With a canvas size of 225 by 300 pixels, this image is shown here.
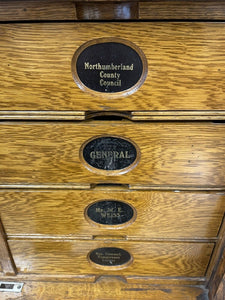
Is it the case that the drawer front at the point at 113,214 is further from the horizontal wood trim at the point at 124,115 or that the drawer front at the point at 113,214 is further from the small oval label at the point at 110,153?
the horizontal wood trim at the point at 124,115

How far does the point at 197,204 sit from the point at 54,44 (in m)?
0.46

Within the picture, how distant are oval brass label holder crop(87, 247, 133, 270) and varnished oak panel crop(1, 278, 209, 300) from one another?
58 mm

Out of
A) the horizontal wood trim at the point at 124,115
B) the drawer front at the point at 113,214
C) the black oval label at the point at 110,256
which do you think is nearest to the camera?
the horizontal wood trim at the point at 124,115

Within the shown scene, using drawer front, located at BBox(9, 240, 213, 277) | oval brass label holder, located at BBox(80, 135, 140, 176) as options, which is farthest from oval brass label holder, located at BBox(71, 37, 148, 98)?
drawer front, located at BBox(9, 240, 213, 277)

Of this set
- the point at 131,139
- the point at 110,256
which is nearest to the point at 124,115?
the point at 131,139

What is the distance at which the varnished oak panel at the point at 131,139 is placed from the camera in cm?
51

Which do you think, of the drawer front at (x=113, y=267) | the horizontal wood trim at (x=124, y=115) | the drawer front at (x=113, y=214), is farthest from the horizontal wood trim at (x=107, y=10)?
the drawer front at (x=113, y=267)

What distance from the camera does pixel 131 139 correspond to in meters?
0.53

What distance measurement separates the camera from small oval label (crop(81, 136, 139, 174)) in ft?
1.78

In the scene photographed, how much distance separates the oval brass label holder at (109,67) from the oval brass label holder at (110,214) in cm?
28

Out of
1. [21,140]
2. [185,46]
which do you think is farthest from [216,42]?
[21,140]

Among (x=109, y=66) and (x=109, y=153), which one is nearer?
(x=109, y=66)

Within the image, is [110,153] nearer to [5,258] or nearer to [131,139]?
[131,139]

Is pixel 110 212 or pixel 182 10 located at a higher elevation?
pixel 182 10
